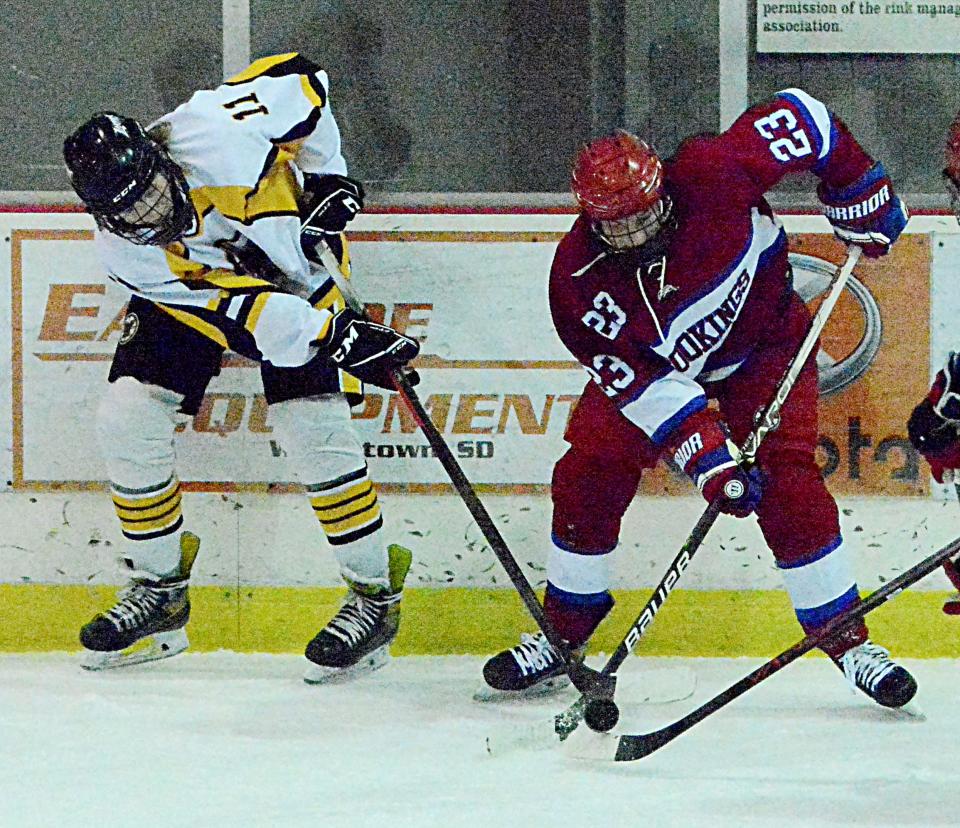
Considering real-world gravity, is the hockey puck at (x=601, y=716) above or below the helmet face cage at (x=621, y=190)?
below

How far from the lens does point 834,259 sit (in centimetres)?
299

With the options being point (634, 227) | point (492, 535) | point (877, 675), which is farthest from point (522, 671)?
point (634, 227)

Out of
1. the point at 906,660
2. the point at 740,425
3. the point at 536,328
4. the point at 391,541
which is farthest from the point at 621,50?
the point at 906,660

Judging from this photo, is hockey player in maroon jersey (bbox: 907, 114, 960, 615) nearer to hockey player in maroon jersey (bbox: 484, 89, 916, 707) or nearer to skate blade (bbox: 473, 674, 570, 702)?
hockey player in maroon jersey (bbox: 484, 89, 916, 707)

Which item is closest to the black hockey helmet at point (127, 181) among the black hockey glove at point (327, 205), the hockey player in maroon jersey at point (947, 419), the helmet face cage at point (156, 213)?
the helmet face cage at point (156, 213)

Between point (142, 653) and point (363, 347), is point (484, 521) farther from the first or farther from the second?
point (142, 653)

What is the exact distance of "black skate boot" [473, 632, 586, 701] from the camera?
2701 millimetres

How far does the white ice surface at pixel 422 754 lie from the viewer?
206 cm

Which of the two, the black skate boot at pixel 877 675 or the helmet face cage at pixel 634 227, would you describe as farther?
the black skate boot at pixel 877 675

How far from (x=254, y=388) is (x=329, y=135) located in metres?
0.59

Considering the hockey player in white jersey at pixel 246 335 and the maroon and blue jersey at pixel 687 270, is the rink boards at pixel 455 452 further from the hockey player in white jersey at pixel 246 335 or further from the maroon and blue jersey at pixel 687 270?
the maroon and blue jersey at pixel 687 270

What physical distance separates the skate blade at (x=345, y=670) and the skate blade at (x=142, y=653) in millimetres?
313

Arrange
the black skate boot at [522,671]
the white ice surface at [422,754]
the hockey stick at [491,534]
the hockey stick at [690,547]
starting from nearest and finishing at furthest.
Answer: the white ice surface at [422,754], the hockey stick at [690,547], the hockey stick at [491,534], the black skate boot at [522,671]

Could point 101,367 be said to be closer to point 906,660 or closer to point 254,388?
point 254,388
